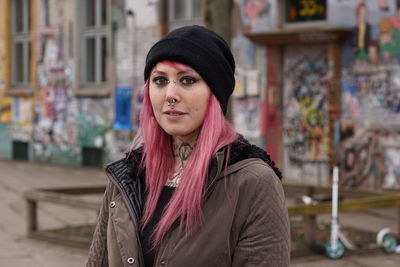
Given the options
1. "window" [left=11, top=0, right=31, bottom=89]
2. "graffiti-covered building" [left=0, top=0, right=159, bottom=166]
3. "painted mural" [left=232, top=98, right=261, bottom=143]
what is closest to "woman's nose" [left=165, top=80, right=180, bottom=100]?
"painted mural" [left=232, top=98, right=261, bottom=143]

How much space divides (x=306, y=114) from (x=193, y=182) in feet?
36.7

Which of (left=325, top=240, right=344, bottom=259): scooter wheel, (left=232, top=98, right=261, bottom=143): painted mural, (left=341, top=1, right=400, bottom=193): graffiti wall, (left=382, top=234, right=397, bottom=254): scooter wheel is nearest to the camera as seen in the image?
(left=325, top=240, right=344, bottom=259): scooter wheel

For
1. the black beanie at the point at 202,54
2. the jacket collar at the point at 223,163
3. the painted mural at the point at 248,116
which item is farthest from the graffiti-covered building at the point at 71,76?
the black beanie at the point at 202,54

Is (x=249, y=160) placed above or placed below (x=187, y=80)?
below

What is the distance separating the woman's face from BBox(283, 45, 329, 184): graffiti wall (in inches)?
419

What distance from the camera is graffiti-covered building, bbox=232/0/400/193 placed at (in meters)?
11.9

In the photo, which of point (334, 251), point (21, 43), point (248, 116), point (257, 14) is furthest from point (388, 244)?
point (21, 43)

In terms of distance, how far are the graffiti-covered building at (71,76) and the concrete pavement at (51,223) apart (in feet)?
4.17

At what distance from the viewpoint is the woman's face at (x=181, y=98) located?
2.39 meters

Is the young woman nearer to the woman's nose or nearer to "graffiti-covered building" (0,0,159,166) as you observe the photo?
the woman's nose

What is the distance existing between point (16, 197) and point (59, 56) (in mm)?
6418

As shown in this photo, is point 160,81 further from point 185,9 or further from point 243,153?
point 185,9

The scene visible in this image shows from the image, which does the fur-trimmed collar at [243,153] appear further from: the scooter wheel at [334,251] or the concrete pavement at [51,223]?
the scooter wheel at [334,251]

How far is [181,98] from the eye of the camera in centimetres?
239
